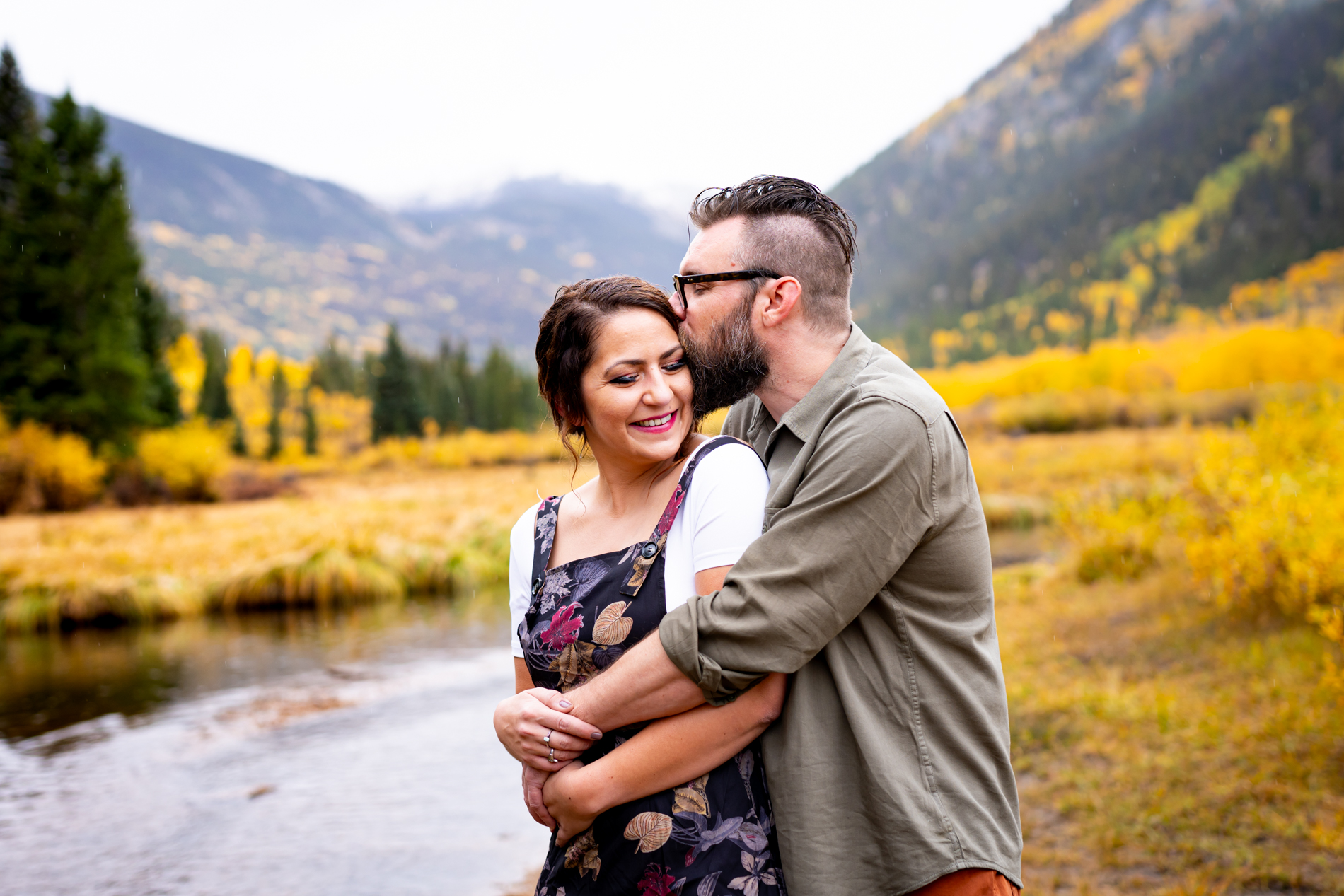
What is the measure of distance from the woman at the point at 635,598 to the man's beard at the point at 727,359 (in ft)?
0.15

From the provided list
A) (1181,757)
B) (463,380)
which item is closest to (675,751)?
(1181,757)

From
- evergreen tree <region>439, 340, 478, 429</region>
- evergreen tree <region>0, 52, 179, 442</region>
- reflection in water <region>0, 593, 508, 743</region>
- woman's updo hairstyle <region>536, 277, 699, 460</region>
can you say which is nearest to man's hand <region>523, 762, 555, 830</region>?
woman's updo hairstyle <region>536, 277, 699, 460</region>

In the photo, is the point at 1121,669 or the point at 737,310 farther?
the point at 1121,669

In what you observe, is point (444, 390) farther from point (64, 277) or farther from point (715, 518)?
point (715, 518)

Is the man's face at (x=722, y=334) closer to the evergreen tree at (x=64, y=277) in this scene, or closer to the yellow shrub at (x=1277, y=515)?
the yellow shrub at (x=1277, y=515)

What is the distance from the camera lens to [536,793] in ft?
6.38

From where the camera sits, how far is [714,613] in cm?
167

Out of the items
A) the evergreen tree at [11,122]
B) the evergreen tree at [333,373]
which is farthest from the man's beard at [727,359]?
the evergreen tree at [333,373]

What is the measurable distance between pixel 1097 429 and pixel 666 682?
46271 mm

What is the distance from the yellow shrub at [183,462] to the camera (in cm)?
2702

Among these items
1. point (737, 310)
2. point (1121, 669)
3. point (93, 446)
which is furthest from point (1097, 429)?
point (737, 310)

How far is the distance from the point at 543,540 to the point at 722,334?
0.68 m

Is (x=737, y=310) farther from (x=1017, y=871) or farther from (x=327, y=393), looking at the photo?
(x=327, y=393)

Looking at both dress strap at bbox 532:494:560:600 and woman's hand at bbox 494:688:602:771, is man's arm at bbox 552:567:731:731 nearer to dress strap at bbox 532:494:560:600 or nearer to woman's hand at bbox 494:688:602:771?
woman's hand at bbox 494:688:602:771
